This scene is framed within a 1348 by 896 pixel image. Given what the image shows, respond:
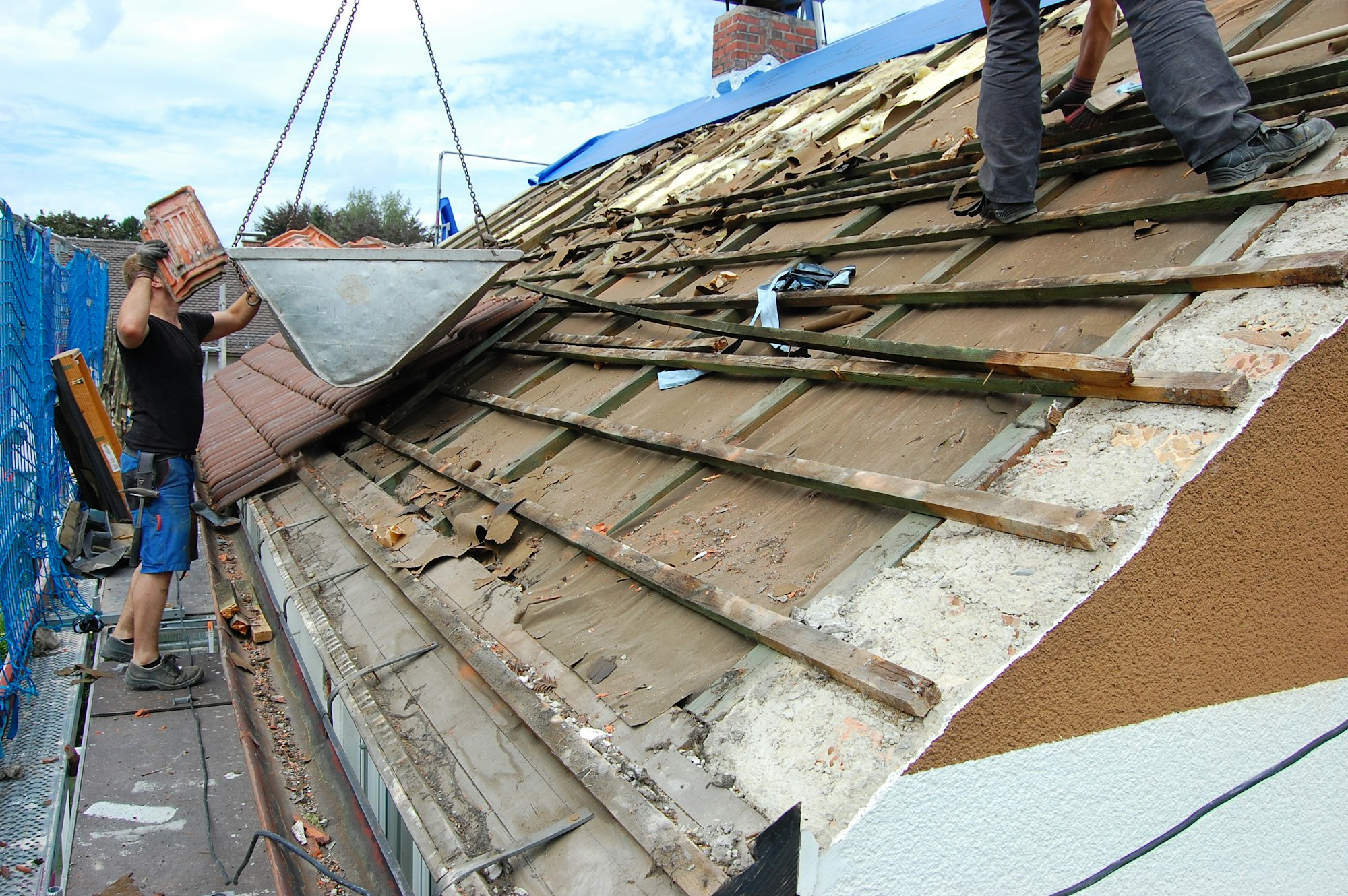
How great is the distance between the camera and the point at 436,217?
43.6 feet

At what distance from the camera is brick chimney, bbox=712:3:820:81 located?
997cm

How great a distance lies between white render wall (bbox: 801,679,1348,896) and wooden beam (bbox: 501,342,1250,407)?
73 cm

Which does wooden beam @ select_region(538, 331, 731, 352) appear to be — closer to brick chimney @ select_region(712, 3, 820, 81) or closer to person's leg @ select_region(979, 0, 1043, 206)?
person's leg @ select_region(979, 0, 1043, 206)

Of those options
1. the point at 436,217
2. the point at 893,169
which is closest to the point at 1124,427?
the point at 893,169

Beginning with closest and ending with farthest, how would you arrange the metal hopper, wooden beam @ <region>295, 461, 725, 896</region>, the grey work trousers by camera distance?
1. wooden beam @ <region>295, 461, 725, 896</region>
2. the grey work trousers
3. the metal hopper

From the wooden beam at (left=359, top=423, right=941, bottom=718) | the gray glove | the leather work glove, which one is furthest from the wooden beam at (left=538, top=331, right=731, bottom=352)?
the gray glove

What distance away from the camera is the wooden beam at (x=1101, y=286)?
1935 millimetres

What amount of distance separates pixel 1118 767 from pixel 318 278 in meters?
4.36

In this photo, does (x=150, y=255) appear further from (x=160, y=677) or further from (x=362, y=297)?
(x=160, y=677)

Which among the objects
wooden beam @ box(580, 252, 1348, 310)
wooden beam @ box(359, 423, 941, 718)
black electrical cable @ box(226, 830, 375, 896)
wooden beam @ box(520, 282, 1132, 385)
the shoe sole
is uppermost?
the shoe sole

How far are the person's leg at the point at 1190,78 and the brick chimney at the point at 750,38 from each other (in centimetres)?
751

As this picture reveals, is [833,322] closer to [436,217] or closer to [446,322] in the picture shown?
[446,322]

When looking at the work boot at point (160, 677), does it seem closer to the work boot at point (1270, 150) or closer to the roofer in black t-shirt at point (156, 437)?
the roofer in black t-shirt at point (156, 437)

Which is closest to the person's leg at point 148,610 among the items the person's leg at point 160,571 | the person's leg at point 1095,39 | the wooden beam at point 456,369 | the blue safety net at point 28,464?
the person's leg at point 160,571
